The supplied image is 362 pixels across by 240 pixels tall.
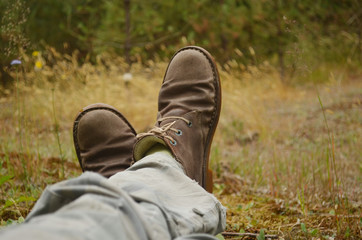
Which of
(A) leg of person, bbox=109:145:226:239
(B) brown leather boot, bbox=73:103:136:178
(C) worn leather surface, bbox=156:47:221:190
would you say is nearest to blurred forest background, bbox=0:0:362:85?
(C) worn leather surface, bbox=156:47:221:190

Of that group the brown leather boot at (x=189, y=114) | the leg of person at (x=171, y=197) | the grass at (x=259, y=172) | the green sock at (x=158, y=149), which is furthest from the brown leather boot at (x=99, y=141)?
the leg of person at (x=171, y=197)

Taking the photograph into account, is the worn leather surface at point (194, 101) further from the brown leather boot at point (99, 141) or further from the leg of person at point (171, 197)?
the leg of person at point (171, 197)

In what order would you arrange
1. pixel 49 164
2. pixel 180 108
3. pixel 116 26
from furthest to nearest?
pixel 116 26 < pixel 49 164 < pixel 180 108

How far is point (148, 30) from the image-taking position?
5.61 meters

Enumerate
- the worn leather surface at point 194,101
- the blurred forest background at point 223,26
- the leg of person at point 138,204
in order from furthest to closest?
1. the blurred forest background at point 223,26
2. the worn leather surface at point 194,101
3. the leg of person at point 138,204

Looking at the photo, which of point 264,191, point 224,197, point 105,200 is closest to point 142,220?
point 105,200

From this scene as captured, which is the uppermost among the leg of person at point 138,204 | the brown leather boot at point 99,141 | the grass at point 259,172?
the leg of person at point 138,204

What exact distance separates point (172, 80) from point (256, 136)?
1783mm

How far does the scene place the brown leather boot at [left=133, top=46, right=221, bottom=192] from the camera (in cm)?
139

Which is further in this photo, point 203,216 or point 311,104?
point 311,104

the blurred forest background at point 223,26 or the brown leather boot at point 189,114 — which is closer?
the brown leather boot at point 189,114

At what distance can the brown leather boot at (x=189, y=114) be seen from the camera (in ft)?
4.58

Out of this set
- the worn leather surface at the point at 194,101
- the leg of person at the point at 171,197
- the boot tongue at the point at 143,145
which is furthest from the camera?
the worn leather surface at the point at 194,101

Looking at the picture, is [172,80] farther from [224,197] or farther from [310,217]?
[310,217]
